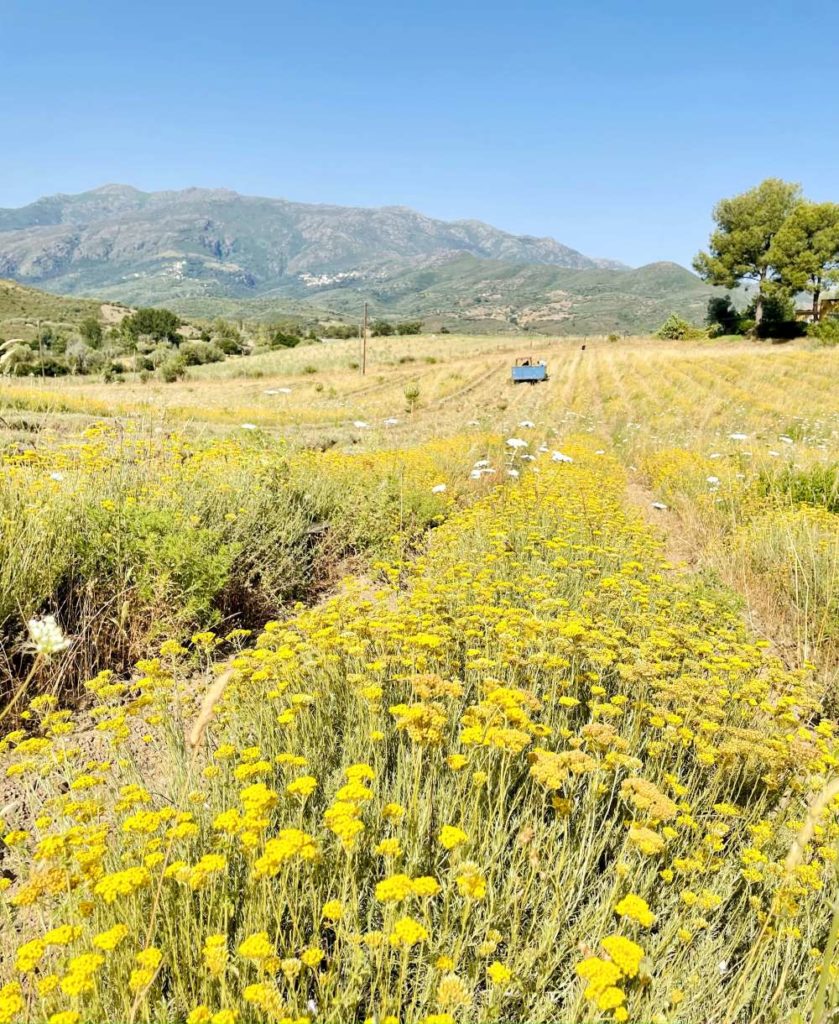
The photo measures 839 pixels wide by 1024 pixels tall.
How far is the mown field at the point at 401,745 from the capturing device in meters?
1.59

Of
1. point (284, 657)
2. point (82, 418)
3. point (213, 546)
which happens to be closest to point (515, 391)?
point (82, 418)

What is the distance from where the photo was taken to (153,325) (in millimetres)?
65938

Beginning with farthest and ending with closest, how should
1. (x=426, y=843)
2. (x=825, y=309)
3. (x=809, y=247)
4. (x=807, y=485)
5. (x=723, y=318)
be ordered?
(x=723, y=318) < (x=825, y=309) < (x=809, y=247) < (x=807, y=485) < (x=426, y=843)

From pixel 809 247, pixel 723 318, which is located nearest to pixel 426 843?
pixel 809 247

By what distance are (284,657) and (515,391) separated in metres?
25.1

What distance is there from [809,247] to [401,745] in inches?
1813

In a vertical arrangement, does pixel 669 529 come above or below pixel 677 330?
below

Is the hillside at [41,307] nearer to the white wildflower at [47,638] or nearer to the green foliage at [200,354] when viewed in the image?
the green foliage at [200,354]

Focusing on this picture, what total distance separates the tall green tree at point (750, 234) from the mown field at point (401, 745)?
39176 mm

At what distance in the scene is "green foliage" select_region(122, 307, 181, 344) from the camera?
206ft

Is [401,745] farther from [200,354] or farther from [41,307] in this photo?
[41,307]

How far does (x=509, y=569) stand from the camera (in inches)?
191

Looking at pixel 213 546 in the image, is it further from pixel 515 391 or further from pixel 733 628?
pixel 515 391

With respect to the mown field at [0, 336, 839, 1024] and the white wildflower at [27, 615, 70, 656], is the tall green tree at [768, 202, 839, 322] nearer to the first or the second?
the mown field at [0, 336, 839, 1024]
